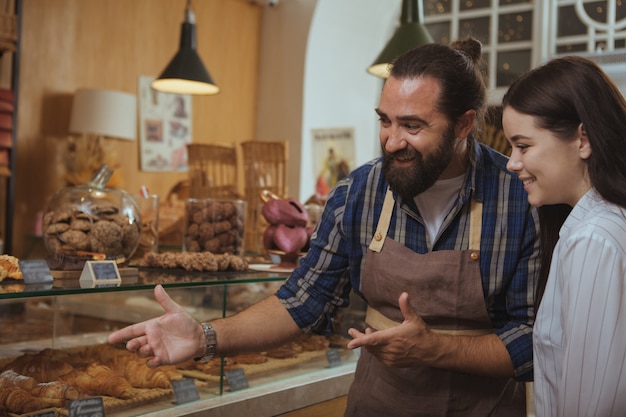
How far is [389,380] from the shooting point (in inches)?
73.8

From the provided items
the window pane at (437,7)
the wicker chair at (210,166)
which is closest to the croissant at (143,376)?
the wicker chair at (210,166)

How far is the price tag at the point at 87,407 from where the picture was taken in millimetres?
1646

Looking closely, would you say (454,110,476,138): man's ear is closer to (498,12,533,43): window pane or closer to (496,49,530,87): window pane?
(496,49,530,87): window pane

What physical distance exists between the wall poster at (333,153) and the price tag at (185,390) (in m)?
4.90

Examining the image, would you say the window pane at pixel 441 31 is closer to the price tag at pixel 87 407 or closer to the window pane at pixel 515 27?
the window pane at pixel 515 27

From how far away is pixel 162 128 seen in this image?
6.64m

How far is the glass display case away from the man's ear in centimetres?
67

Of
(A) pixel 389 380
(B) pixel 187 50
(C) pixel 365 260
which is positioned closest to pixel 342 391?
(A) pixel 389 380

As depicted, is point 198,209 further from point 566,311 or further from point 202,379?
point 566,311

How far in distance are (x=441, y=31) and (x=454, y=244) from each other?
557 centimetres

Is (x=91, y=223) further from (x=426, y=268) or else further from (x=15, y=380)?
(x=426, y=268)

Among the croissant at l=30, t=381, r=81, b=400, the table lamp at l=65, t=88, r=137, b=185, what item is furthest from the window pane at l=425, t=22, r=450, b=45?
the croissant at l=30, t=381, r=81, b=400

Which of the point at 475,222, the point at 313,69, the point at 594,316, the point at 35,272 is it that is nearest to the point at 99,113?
the point at 313,69

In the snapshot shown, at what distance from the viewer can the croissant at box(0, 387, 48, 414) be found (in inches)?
63.5
